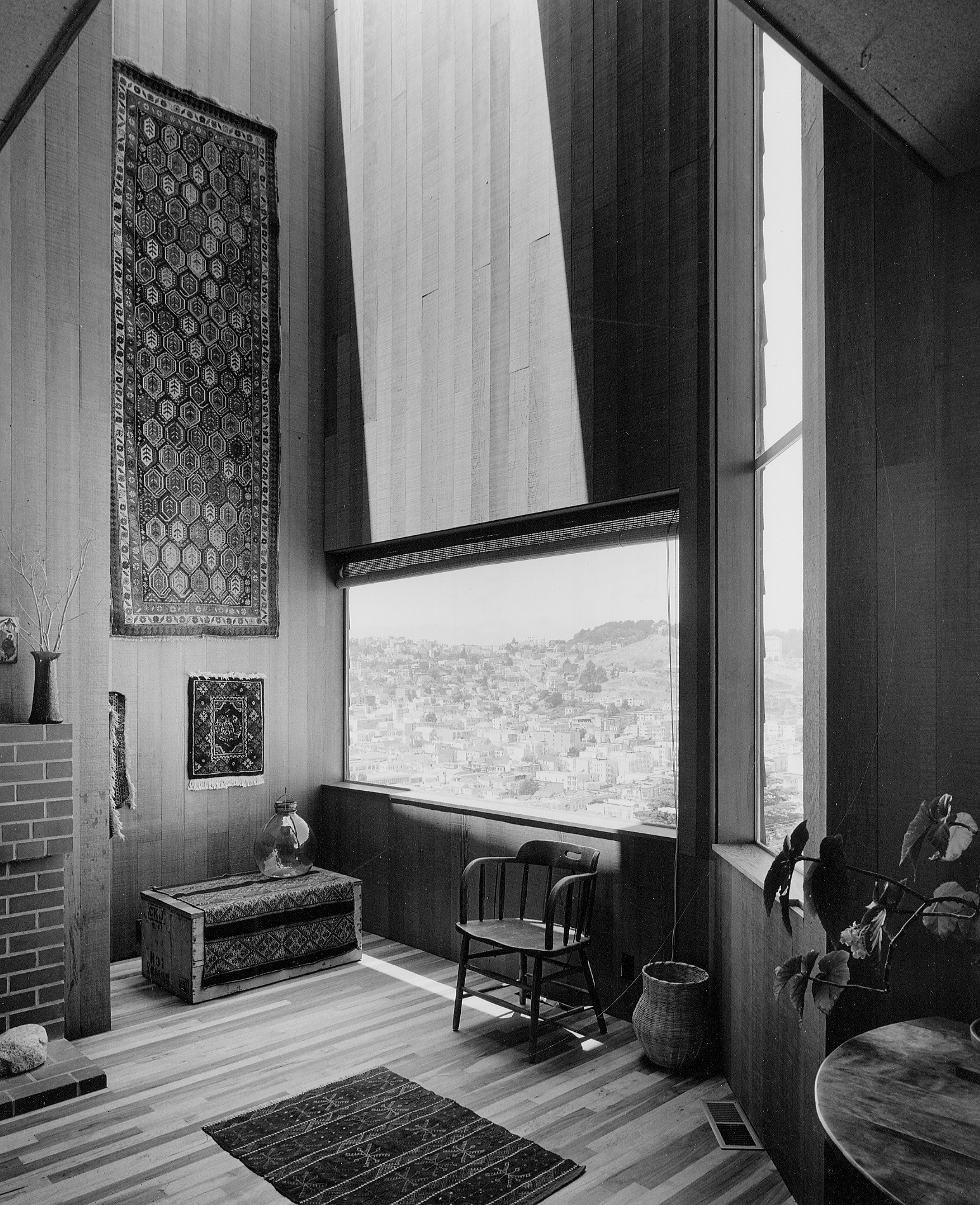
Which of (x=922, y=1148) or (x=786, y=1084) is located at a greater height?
(x=922, y=1148)

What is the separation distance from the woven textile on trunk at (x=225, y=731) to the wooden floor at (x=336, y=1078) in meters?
1.05

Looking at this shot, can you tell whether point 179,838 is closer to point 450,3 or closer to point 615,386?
point 615,386

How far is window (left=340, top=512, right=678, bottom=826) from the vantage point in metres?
3.83

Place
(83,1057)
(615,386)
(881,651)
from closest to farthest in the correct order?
1. (881,651)
2. (83,1057)
3. (615,386)

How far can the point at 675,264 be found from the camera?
3643mm

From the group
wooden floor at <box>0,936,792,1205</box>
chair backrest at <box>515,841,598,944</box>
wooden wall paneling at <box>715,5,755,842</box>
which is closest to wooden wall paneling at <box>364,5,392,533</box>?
chair backrest at <box>515,841,598,944</box>

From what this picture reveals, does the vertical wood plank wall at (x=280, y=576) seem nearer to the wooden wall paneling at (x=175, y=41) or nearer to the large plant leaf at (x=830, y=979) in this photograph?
the wooden wall paneling at (x=175, y=41)

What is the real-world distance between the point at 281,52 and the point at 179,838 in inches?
174

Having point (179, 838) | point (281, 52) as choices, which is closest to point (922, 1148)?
point (179, 838)

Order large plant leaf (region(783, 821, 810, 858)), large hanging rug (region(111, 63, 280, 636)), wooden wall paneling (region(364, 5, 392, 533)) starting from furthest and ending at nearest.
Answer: wooden wall paneling (region(364, 5, 392, 533))
large hanging rug (region(111, 63, 280, 636))
large plant leaf (region(783, 821, 810, 858))

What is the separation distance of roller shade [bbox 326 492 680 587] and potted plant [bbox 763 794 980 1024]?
219cm

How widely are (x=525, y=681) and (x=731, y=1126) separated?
2.05 meters

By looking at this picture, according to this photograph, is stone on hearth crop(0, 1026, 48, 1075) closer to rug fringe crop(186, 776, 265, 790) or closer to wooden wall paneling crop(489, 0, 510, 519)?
rug fringe crop(186, 776, 265, 790)

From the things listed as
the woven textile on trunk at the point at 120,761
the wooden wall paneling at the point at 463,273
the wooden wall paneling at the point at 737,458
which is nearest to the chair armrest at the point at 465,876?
the wooden wall paneling at the point at 737,458
